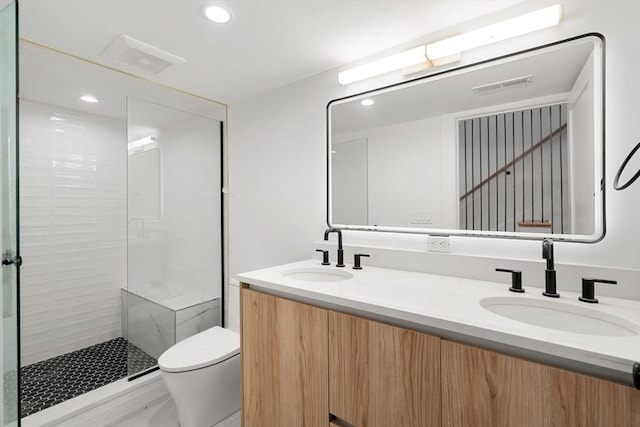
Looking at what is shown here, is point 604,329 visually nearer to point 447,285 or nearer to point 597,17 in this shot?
point 447,285

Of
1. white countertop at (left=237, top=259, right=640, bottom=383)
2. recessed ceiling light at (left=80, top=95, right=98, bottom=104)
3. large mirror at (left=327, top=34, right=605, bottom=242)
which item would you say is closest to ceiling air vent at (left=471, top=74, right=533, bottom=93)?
large mirror at (left=327, top=34, right=605, bottom=242)

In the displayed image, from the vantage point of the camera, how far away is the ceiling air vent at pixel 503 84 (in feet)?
4.38

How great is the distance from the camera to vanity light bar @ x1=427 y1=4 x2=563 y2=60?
123cm

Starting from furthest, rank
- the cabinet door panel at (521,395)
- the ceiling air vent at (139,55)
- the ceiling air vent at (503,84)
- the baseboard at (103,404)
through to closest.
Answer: the baseboard at (103,404) < the ceiling air vent at (139,55) < the ceiling air vent at (503,84) < the cabinet door panel at (521,395)

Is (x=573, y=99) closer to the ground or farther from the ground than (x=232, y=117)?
closer to the ground

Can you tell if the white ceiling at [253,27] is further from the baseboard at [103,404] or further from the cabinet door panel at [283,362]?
the baseboard at [103,404]

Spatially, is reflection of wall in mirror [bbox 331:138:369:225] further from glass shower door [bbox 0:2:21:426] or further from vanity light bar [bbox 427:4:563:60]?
glass shower door [bbox 0:2:21:426]

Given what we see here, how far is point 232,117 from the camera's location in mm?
2613

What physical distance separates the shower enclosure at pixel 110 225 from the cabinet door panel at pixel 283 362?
3.84 ft

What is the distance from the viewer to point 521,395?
2.56ft

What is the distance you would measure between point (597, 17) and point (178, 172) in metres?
2.68

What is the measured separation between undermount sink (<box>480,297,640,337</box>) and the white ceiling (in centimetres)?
127

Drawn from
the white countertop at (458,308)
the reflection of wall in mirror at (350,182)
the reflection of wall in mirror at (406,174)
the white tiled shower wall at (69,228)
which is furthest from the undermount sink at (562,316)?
the white tiled shower wall at (69,228)

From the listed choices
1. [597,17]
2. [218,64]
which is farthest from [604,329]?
[218,64]
